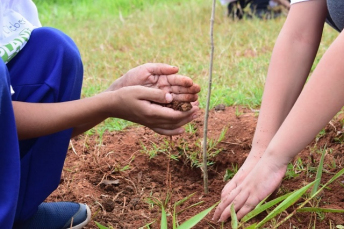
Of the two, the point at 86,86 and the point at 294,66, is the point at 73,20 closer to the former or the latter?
the point at 86,86

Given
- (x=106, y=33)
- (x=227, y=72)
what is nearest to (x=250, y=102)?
(x=227, y=72)

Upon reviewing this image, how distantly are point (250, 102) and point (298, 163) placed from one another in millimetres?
661

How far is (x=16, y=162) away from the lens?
49.9 inches

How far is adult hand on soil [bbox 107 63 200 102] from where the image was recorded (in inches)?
57.6

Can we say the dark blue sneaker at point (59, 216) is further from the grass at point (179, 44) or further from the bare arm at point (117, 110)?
the grass at point (179, 44)

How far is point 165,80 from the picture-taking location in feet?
4.99

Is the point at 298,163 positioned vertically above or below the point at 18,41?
below

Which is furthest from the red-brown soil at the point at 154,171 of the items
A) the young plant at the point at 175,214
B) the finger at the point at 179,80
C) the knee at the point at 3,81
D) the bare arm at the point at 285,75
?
the knee at the point at 3,81

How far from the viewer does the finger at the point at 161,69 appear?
1494mm

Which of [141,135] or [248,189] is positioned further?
[141,135]

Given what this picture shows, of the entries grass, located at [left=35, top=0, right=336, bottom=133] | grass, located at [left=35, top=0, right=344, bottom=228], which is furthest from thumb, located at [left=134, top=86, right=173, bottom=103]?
grass, located at [left=35, top=0, right=336, bottom=133]

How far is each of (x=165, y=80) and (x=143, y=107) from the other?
5.8 inches

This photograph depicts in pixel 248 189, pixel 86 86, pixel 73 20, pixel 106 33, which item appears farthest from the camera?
pixel 73 20

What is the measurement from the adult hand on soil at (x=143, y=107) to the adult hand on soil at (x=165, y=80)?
0.05 metres
